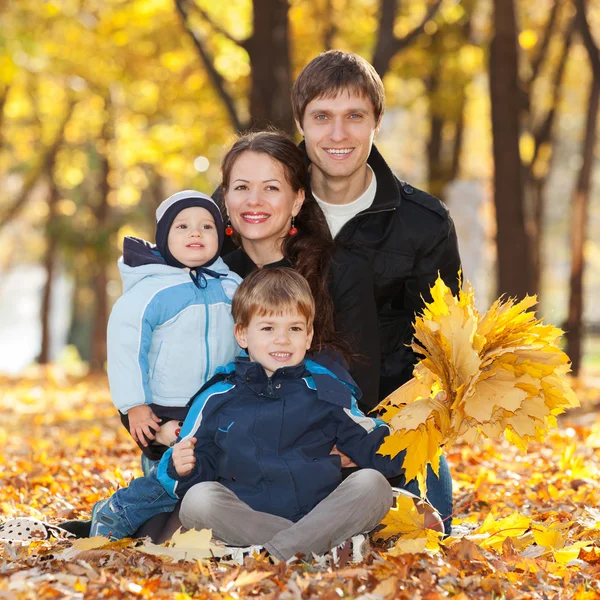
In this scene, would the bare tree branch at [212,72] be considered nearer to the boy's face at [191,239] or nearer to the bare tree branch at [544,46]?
the boy's face at [191,239]

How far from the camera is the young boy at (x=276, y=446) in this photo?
3.56 meters

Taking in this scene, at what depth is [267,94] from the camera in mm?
9492

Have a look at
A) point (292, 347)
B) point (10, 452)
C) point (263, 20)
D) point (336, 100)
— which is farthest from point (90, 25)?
point (292, 347)

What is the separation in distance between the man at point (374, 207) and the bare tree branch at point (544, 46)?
9.96 metres

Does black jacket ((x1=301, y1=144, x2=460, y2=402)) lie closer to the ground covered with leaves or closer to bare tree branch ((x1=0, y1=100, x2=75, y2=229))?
the ground covered with leaves

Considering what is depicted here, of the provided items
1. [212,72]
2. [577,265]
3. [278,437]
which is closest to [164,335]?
[278,437]

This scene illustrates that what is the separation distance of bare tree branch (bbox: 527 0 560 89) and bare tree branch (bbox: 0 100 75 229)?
31.2 feet

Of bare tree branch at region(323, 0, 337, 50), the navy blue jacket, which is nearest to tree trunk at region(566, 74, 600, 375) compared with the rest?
bare tree branch at region(323, 0, 337, 50)

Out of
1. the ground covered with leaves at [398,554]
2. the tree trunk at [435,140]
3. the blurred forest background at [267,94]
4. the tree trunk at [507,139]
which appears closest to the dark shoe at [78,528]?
the ground covered with leaves at [398,554]

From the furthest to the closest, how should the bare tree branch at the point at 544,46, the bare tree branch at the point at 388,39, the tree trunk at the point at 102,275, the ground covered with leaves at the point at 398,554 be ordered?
the tree trunk at the point at 102,275, the bare tree branch at the point at 544,46, the bare tree branch at the point at 388,39, the ground covered with leaves at the point at 398,554

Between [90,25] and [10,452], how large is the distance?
968 centimetres

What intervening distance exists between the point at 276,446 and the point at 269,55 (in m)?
6.76

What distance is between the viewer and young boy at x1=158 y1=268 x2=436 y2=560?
11.7ft

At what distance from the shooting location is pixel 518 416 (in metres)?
3.65
